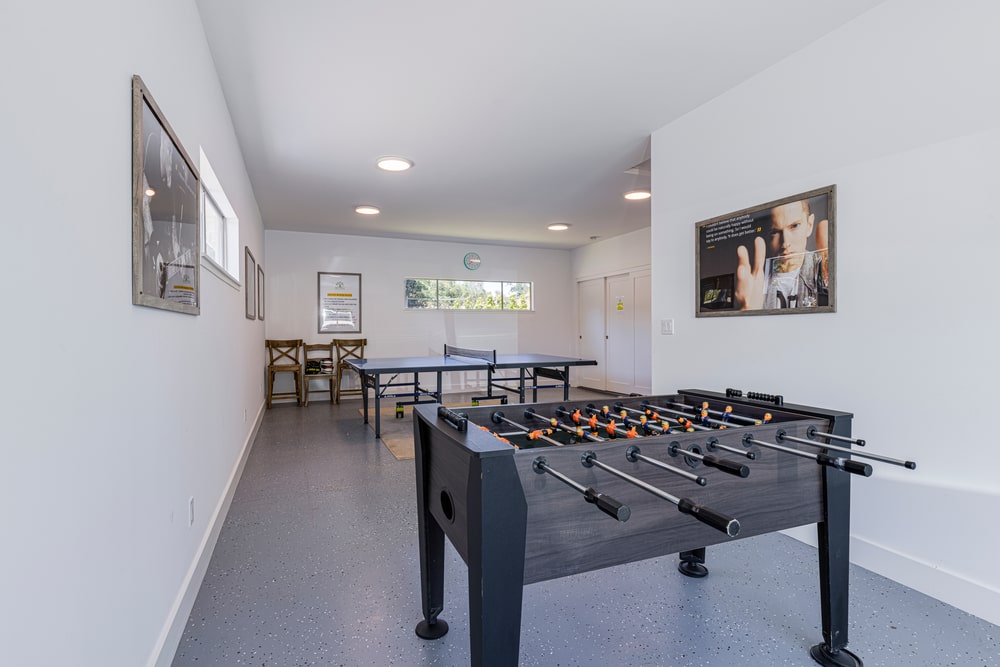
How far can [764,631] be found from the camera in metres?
1.73

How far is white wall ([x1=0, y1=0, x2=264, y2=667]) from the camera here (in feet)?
2.50

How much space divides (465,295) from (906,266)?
20.7 feet

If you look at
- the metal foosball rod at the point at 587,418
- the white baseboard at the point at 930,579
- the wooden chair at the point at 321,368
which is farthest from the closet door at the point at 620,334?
the metal foosball rod at the point at 587,418

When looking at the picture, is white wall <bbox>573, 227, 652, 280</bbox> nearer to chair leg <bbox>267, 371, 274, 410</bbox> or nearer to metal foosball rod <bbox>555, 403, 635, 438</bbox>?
chair leg <bbox>267, 371, 274, 410</bbox>

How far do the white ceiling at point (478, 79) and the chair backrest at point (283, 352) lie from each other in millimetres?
2627

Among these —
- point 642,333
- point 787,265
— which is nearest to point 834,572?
point 787,265

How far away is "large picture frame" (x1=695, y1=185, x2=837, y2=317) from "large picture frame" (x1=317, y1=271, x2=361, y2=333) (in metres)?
5.35

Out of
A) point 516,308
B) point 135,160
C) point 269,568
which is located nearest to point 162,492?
point 269,568

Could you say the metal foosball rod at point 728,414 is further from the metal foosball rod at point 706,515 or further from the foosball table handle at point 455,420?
the foosball table handle at point 455,420

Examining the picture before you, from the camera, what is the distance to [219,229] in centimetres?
342

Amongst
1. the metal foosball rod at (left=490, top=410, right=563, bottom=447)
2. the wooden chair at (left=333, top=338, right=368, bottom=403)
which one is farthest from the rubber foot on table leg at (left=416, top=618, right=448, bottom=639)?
the wooden chair at (left=333, top=338, right=368, bottom=403)

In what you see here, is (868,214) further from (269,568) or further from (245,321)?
(245,321)

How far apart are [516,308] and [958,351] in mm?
6549

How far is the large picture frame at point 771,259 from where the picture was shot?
2350 mm
